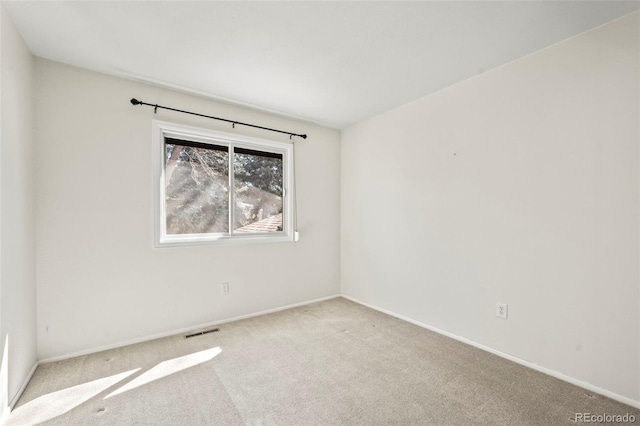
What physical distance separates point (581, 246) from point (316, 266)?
105 inches

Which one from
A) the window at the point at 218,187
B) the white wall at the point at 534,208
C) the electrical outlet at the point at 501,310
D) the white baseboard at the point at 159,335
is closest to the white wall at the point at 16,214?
the white baseboard at the point at 159,335

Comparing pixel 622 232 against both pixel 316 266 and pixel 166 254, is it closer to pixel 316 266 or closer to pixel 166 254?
pixel 316 266

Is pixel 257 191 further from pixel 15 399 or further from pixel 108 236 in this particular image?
pixel 15 399

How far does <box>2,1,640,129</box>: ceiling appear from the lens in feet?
5.68

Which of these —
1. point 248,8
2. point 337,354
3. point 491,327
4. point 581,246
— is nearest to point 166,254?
point 337,354

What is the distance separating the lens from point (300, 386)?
1969mm

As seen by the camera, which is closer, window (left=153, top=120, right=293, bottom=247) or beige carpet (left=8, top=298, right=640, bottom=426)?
beige carpet (left=8, top=298, right=640, bottom=426)

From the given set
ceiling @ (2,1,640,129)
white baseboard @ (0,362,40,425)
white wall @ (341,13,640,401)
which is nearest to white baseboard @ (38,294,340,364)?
white baseboard @ (0,362,40,425)

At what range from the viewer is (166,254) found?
2781mm

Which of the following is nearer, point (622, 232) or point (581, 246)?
point (622, 232)

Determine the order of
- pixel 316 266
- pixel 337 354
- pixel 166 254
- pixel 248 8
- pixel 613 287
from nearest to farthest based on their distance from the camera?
pixel 248 8
pixel 613 287
pixel 337 354
pixel 166 254
pixel 316 266

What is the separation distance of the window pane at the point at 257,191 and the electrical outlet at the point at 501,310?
7.96 feet

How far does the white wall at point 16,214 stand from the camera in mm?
1675

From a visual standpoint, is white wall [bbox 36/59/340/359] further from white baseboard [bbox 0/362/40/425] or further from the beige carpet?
the beige carpet
